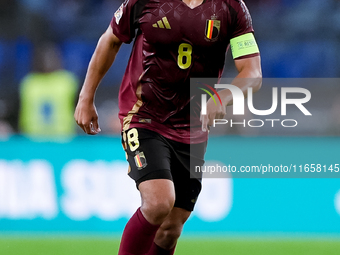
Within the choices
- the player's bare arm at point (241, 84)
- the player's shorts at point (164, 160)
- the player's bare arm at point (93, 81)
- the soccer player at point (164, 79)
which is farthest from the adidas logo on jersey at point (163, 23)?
the player's shorts at point (164, 160)

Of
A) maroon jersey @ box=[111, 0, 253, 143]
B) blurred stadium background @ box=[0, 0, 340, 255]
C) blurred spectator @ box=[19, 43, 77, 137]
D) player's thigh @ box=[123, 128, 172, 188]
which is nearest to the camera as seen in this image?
player's thigh @ box=[123, 128, 172, 188]

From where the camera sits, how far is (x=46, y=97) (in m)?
6.88

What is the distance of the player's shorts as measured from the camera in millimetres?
2828

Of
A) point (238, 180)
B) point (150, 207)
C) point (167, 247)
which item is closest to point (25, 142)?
point (238, 180)

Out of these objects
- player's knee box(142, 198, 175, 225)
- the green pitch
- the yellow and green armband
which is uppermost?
the yellow and green armband

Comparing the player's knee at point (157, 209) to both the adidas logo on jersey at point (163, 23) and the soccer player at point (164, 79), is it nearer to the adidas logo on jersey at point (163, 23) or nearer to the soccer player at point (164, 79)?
the soccer player at point (164, 79)

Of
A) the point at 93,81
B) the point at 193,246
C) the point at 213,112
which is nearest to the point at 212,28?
the point at 213,112

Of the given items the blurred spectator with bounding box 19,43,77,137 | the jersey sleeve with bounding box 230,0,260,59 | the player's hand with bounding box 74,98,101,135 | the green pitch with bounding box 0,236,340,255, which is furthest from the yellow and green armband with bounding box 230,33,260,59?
the blurred spectator with bounding box 19,43,77,137

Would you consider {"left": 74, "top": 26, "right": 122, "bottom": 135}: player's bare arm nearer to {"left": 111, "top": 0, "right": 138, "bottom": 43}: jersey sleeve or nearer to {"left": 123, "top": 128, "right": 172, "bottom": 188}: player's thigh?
{"left": 111, "top": 0, "right": 138, "bottom": 43}: jersey sleeve

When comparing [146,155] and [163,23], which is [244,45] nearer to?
Answer: [163,23]

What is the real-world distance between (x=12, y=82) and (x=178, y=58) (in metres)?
4.75

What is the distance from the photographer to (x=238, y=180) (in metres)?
4.85

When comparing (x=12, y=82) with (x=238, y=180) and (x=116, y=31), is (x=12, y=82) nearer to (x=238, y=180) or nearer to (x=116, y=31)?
(x=238, y=180)

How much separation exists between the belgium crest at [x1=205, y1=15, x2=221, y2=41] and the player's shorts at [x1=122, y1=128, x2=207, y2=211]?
0.58m
